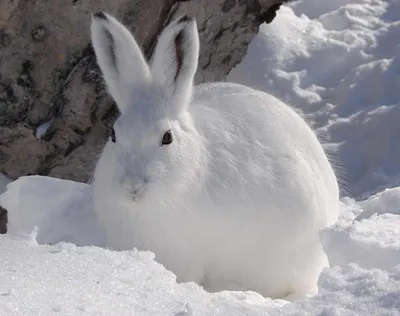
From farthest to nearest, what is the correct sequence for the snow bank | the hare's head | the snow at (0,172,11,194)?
the snow bank, the snow at (0,172,11,194), the hare's head

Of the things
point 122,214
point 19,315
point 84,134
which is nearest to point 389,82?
point 84,134

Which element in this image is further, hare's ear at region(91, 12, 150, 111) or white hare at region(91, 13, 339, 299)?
hare's ear at region(91, 12, 150, 111)

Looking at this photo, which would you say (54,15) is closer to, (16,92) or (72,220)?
(16,92)

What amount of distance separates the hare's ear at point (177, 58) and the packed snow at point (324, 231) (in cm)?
88

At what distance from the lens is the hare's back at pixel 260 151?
3623 mm

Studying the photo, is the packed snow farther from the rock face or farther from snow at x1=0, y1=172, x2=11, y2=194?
the rock face

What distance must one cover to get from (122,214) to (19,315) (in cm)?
137

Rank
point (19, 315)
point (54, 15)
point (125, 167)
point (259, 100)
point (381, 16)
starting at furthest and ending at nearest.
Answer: point (381, 16), point (54, 15), point (259, 100), point (125, 167), point (19, 315)

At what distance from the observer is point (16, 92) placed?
16.7ft

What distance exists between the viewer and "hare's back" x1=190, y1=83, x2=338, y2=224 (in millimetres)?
3623

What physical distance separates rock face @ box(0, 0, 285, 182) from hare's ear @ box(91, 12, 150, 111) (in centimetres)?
149

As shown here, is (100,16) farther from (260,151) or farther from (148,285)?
(148,285)

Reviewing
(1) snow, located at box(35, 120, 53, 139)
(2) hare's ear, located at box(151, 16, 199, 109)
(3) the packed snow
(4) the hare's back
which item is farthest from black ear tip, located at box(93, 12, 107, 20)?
(1) snow, located at box(35, 120, 53, 139)

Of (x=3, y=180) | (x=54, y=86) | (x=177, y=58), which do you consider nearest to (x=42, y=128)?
(x=54, y=86)
